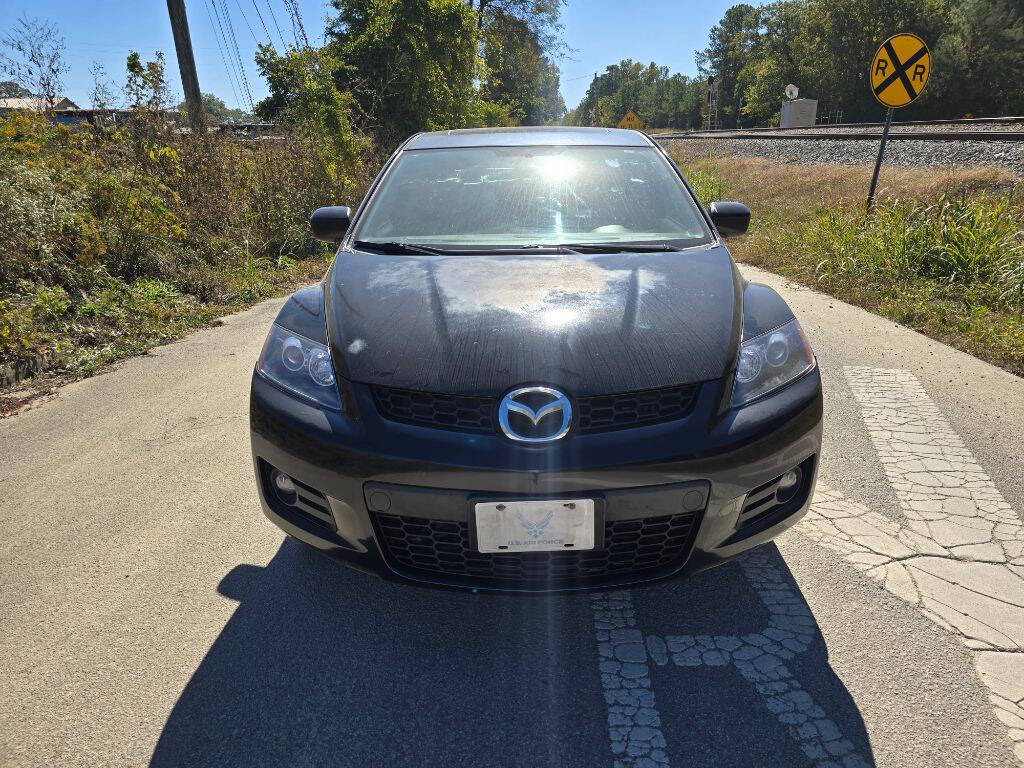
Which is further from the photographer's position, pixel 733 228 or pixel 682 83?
pixel 682 83

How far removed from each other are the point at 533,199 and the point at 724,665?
2.02 meters

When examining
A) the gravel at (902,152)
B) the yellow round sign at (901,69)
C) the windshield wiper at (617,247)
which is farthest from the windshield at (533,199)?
the gravel at (902,152)

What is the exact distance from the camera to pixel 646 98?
11419 centimetres

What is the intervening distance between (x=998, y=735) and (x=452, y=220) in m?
2.51

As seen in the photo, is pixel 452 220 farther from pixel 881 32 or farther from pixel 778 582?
pixel 881 32

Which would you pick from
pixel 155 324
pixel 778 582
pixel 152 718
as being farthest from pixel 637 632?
pixel 155 324

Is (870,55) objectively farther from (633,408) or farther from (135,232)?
(633,408)

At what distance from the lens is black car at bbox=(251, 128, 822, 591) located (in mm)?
1797

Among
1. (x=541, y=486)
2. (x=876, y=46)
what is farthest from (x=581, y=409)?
(x=876, y=46)

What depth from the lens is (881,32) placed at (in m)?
52.2

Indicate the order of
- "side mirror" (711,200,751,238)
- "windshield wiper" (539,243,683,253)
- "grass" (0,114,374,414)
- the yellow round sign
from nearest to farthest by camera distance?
1. "windshield wiper" (539,243,683,253)
2. "side mirror" (711,200,751,238)
3. "grass" (0,114,374,414)
4. the yellow round sign

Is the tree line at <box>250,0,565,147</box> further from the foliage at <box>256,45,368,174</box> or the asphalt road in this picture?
the asphalt road

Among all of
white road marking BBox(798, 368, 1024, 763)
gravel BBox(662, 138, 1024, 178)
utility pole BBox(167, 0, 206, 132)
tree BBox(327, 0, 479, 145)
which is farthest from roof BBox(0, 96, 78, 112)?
gravel BBox(662, 138, 1024, 178)

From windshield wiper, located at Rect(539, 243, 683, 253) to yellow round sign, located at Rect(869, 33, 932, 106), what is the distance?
23.2 ft
